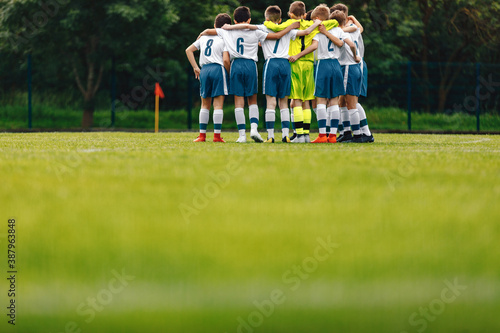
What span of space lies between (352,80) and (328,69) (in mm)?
591

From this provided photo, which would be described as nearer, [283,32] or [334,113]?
[283,32]

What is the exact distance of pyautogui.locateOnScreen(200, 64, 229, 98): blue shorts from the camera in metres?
11.5

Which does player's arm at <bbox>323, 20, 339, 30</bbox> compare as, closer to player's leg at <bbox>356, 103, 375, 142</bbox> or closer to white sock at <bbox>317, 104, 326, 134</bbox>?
white sock at <bbox>317, 104, 326, 134</bbox>

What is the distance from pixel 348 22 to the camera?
12008 mm

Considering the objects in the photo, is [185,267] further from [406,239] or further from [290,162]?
[290,162]

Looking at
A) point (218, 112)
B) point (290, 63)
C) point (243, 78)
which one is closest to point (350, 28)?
point (290, 63)

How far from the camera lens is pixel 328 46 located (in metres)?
11.2

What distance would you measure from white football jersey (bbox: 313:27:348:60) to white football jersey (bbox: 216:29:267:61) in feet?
2.69

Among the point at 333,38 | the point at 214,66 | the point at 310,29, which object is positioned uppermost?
the point at 310,29

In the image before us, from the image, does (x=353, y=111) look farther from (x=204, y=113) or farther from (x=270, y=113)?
(x=204, y=113)

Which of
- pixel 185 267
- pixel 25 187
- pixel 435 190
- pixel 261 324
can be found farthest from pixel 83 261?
pixel 435 190

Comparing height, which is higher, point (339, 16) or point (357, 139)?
point (339, 16)

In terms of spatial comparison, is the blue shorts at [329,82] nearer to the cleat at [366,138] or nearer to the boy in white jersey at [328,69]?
the boy in white jersey at [328,69]

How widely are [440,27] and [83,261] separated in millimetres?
33438
